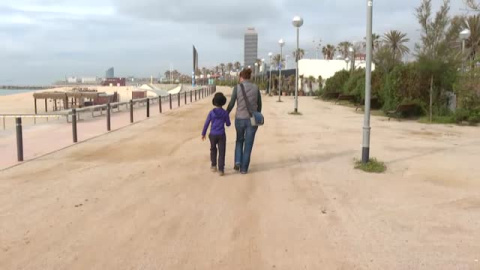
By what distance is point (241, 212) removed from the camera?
5762 mm

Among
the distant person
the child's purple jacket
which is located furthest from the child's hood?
the distant person

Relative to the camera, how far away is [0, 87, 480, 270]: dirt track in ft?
14.2

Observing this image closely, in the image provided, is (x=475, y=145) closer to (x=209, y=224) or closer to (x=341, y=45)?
(x=209, y=224)

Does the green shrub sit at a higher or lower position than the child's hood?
lower

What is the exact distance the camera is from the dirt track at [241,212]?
4336 millimetres

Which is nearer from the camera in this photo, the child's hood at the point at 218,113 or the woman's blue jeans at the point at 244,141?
the woman's blue jeans at the point at 244,141

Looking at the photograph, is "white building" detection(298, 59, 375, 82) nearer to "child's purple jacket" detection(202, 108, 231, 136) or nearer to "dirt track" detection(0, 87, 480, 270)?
"dirt track" detection(0, 87, 480, 270)

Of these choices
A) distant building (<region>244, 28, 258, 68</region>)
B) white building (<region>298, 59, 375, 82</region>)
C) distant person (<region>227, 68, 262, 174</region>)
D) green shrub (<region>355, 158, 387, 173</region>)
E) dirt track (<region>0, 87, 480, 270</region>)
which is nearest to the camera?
dirt track (<region>0, 87, 480, 270</region>)

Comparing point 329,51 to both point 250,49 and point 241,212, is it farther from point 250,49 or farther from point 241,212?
point 241,212

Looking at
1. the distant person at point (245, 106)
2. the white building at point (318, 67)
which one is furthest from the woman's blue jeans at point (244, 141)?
the white building at point (318, 67)

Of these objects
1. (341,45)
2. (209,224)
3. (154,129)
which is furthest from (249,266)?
(341,45)

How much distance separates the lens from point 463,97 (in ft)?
56.0

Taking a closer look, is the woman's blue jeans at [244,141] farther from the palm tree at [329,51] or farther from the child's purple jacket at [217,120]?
the palm tree at [329,51]

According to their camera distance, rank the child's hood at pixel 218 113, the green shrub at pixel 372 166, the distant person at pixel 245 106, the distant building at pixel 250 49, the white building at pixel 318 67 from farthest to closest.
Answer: the distant building at pixel 250 49
the white building at pixel 318 67
the green shrub at pixel 372 166
the child's hood at pixel 218 113
the distant person at pixel 245 106
